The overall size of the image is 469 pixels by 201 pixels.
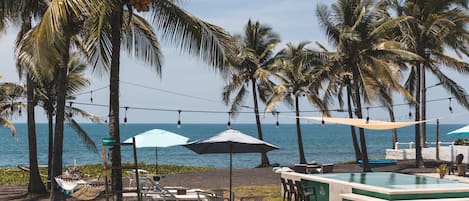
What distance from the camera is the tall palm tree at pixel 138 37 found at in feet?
36.5

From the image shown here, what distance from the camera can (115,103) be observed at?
11.1 m

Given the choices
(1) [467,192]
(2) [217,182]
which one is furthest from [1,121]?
(1) [467,192]

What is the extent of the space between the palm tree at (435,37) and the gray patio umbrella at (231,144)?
14.1 metres

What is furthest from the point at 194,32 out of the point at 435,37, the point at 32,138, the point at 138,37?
the point at 435,37

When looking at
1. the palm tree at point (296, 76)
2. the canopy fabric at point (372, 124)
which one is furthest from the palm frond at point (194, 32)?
the palm tree at point (296, 76)

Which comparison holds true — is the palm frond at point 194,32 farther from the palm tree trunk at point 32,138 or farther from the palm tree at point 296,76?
the palm tree at point 296,76

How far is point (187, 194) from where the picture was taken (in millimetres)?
14031

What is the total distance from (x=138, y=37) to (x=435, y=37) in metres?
16.1

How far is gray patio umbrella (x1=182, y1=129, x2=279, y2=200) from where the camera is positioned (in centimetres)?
1276

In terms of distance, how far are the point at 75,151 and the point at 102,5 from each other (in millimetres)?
77654

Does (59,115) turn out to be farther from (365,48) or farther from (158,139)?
(365,48)

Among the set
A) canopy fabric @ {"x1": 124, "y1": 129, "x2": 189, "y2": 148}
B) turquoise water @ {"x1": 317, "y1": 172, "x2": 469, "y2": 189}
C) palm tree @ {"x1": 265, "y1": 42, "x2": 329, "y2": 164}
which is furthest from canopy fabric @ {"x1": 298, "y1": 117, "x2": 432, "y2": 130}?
palm tree @ {"x1": 265, "y1": 42, "x2": 329, "y2": 164}

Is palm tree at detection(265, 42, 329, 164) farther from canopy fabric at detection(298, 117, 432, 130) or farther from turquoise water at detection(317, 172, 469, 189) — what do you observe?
turquoise water at detection(317, 172, 469, 189)

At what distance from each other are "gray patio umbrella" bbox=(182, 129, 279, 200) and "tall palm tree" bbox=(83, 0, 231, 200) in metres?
1.66
